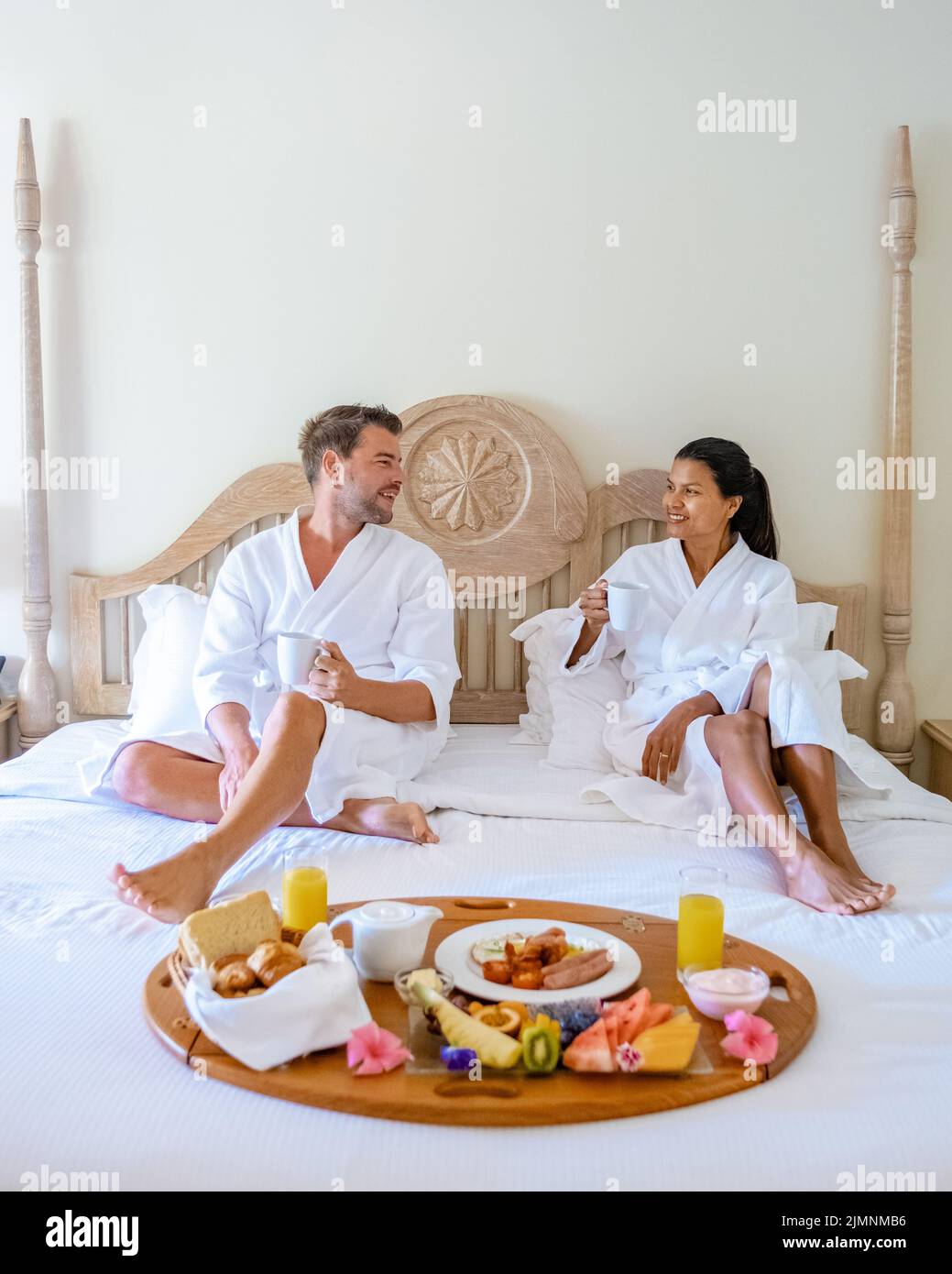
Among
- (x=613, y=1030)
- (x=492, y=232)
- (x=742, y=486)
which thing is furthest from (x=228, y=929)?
(x=492, y=232)

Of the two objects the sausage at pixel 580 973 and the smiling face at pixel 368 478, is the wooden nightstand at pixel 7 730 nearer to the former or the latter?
the smiling face at pixel 368 478

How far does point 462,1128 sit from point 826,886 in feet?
2.96

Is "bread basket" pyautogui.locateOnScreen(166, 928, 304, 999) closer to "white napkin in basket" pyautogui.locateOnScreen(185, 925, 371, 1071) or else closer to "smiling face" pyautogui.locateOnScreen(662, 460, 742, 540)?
"white napkin in basket" pyautogui.locateOnScreen(185, 925, 371, 1071)

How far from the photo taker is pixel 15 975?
1.52 metres

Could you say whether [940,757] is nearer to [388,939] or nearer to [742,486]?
[742,486]

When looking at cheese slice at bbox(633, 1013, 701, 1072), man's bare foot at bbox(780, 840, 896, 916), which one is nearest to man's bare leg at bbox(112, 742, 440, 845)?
man's bare foot at bbox(780, 840, 896, 916)

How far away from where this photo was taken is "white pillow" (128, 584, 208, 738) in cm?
244

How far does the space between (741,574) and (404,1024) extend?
1575 mm

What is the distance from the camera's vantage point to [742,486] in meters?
2.63

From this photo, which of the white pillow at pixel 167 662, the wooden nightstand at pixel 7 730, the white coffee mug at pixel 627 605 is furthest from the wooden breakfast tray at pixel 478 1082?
the wooden nightstand at pixel 7 730

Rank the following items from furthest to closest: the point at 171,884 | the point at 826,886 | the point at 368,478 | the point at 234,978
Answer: the point at 368,478 → the point at 826,886 → the point at 171,884 → the point at 234,978
